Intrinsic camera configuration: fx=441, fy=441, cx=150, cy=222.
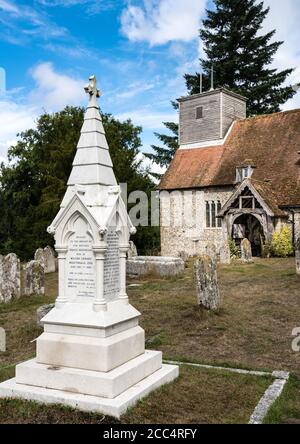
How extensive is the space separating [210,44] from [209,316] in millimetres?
35868

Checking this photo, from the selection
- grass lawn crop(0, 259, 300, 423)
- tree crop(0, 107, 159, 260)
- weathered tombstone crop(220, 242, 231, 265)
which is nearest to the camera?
grass lawn crop(0, 259, 300, 423)

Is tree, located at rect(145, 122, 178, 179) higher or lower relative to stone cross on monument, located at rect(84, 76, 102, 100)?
higher

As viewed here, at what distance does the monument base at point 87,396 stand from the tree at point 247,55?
119 feet

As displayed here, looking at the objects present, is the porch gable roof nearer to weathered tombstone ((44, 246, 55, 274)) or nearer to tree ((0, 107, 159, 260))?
tree ((0, 107, 159, 260))

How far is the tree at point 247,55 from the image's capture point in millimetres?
38781

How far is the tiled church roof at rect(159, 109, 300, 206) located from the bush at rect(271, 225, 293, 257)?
1.62 m

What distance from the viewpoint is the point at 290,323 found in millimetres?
9680

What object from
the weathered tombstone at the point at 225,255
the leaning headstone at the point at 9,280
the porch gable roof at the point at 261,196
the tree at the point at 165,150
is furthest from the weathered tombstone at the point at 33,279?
the tree at the point at 165,150

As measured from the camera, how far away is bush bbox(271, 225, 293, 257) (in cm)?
2171

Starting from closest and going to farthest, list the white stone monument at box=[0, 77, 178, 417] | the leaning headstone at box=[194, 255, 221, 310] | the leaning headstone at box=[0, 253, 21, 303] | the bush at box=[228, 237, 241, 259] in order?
the white stone monument at box=[0, 77, 178, 417] → the leaning headstone at box=[194, 255, 221, 310] → the leaning headstone at box=[0, 253, 21, 303] → the bush at box=[228, 237, 241, 259]

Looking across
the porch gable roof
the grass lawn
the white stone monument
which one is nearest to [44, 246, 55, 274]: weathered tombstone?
the grass lawn

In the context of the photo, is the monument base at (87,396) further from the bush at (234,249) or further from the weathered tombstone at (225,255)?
the bush at (234,249)
